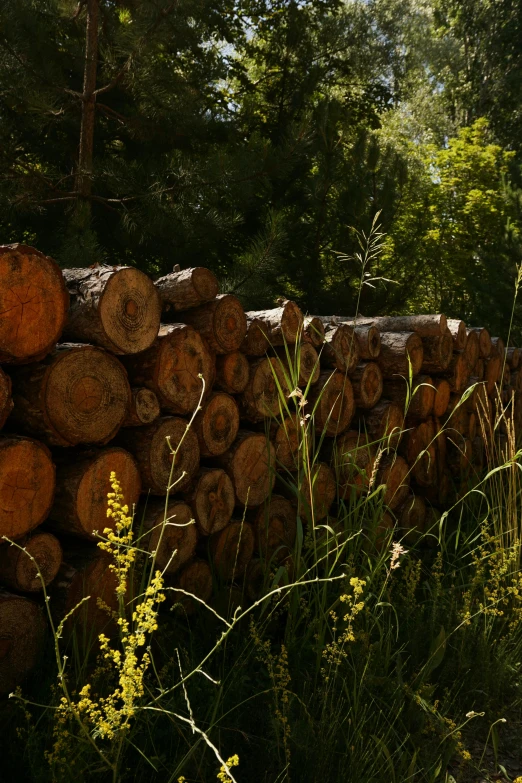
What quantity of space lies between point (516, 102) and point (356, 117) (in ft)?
24.2

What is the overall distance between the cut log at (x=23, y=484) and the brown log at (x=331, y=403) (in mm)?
1254

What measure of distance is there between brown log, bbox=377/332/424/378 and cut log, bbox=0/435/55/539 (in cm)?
190

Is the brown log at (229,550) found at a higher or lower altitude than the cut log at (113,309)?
lower

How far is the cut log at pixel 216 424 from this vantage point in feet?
7.66

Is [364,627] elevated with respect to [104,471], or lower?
lower

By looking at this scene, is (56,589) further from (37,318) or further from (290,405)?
(290,405)

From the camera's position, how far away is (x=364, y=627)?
86.4 inches

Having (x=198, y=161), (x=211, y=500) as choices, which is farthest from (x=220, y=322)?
(x=198, y=161)

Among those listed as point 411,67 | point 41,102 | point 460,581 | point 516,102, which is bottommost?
point 460,581

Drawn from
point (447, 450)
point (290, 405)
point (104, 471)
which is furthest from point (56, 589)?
point (447, 450)

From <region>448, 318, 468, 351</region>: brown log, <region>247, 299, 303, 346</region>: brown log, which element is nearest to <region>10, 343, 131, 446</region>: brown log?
<region>247, 299, 303, 346</region>: brown log

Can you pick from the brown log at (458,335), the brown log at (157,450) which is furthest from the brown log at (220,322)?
the brown log at (458,335)

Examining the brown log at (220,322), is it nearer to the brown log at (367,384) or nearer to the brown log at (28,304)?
the brown log at (28,304)

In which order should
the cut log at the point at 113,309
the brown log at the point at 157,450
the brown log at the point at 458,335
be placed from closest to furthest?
the cut log at the point at 113,309 < the brown log at the point at 157,450 < the brown log at the point at 458,335
